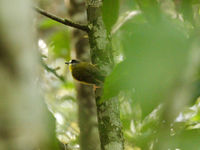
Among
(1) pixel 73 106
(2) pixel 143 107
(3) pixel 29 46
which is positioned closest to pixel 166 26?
(2) pixel 143 107

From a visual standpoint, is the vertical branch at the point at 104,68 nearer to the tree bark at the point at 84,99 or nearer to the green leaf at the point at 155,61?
the green leaf at the point at 155,61

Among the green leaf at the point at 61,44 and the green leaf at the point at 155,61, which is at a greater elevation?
the green leaf at the point at 61,44

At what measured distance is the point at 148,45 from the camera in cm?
Answer: 80

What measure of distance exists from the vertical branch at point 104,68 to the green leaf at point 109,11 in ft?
1.47

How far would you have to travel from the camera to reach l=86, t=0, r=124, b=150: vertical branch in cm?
164

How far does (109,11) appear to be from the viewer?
1.27m

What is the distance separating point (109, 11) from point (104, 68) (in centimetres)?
57

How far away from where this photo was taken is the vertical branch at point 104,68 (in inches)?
64.5

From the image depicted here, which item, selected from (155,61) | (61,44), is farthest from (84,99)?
(155,61)

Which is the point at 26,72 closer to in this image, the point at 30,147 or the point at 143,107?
the point at 30,147

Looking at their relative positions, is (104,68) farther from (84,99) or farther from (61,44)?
(61,44)

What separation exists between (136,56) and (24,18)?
12.5 inches

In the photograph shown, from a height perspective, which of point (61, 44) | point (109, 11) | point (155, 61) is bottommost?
point (155, 61)

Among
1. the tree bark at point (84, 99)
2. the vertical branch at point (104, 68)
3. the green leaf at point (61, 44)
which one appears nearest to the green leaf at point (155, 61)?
the vertical branch at point (104, 68)
